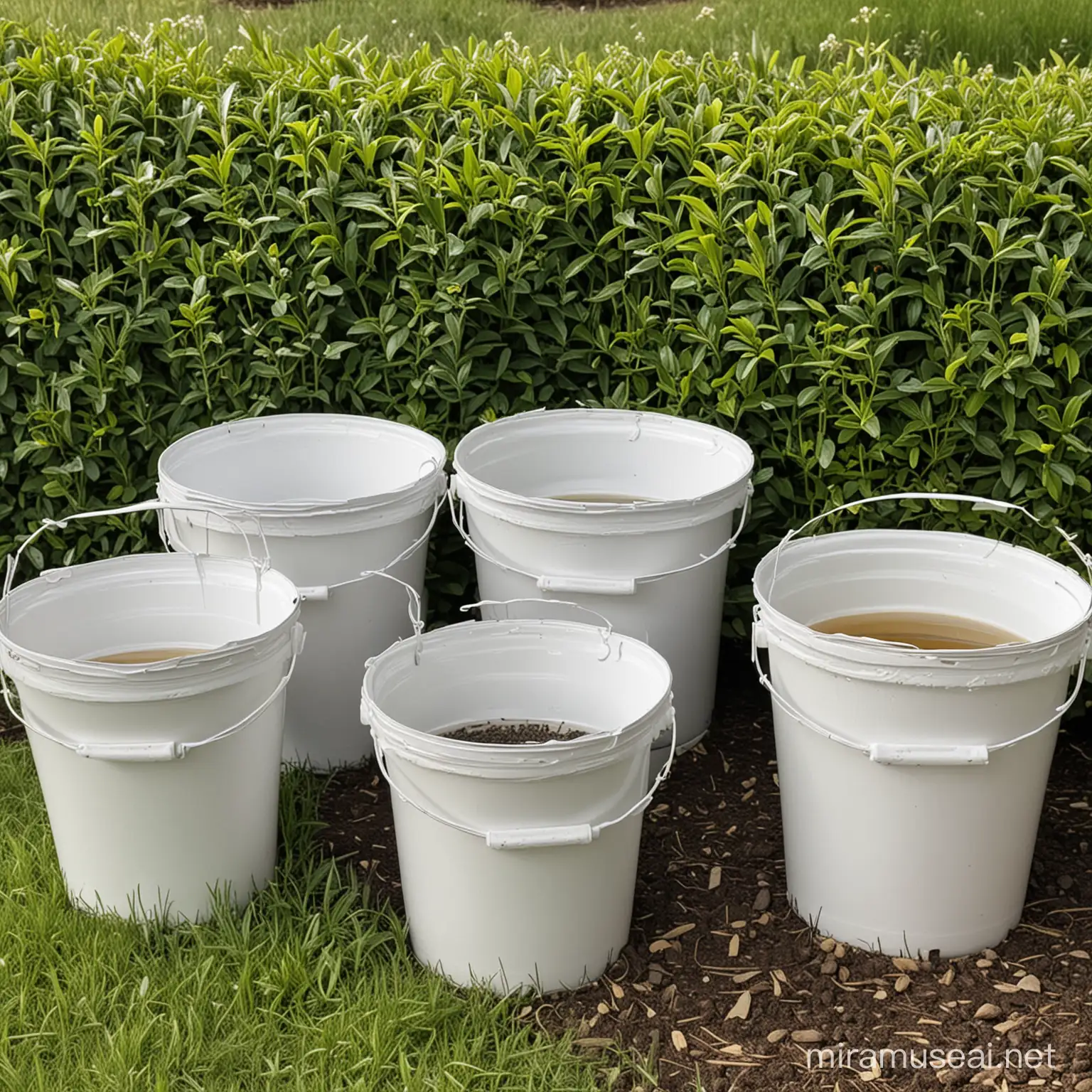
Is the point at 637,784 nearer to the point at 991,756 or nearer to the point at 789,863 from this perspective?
the point at 789,863

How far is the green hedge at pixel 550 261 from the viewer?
302 cm

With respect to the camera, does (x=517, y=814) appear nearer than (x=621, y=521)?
Yes

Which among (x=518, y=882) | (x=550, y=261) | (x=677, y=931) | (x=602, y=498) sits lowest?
(x=677, y=931)

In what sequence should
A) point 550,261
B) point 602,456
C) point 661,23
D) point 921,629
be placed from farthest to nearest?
point 661,23
point 602,456
point 550,261
point 921,629

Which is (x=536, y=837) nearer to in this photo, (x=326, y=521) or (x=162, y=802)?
(x=162, y=802)

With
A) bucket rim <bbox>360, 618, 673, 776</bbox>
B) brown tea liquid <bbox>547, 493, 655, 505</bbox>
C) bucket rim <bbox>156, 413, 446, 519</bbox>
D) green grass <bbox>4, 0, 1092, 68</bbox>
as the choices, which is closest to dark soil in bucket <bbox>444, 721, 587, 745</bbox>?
bucket rim <bbox>360, 618, 673, 776</bbox>

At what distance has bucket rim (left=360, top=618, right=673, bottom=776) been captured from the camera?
226cm

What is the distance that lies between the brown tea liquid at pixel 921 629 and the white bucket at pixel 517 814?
0.46 m

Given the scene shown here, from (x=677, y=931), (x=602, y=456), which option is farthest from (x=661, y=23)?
(x=677, y=931)

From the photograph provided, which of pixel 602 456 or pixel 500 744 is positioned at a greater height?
pixel 602 456

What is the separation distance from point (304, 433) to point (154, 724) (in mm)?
1198

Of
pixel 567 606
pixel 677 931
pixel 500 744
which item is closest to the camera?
pixel 500 744

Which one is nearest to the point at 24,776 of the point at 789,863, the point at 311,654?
the point at 311,654

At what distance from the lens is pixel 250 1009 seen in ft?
7.87
